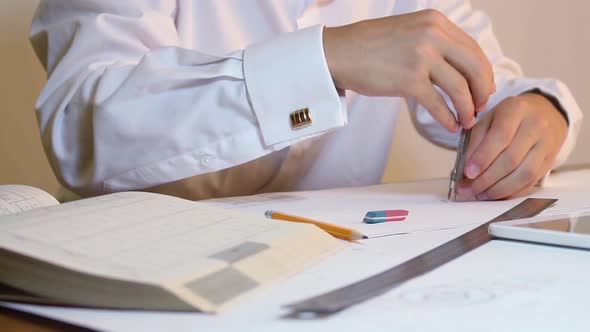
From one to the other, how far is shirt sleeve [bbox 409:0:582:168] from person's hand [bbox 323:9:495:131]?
0.94ft

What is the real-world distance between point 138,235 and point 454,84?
37cm

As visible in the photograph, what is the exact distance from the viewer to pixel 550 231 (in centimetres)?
48

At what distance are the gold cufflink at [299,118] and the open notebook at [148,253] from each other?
0.21 metres

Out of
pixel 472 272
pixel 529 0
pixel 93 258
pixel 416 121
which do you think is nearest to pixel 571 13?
pixel 529 0

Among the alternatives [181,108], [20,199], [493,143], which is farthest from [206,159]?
[493,143]

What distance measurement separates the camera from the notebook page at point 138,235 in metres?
0.35

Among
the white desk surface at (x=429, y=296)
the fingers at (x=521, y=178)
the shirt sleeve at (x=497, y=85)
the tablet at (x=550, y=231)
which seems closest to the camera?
the white desk surface at (x=429, y=296)

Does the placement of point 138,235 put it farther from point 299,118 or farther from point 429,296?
point 299,118

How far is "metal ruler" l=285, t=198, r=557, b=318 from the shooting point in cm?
33

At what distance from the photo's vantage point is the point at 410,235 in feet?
1.70

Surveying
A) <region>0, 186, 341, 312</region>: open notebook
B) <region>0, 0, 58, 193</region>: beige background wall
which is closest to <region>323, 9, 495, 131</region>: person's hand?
<region>0, 186, 341, 312</region>: open notebook

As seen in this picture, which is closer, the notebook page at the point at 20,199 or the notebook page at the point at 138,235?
the notebook page at the point at 138,235

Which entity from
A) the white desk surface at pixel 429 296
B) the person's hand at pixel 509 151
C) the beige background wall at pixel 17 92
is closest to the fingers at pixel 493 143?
the person's hand at pixel 509 151

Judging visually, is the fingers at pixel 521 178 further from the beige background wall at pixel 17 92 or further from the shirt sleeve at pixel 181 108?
the beige background wall at pixel 17 92
